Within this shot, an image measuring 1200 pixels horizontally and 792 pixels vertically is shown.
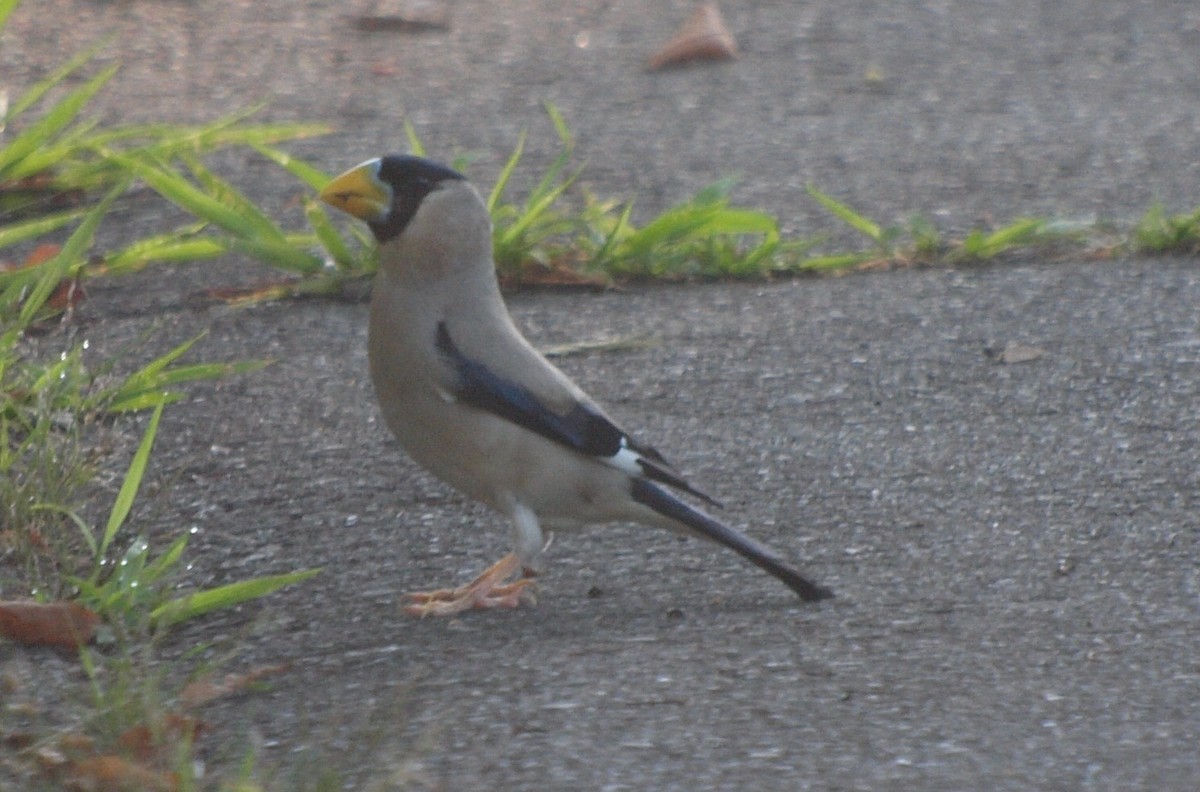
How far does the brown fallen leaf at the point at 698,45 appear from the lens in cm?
704

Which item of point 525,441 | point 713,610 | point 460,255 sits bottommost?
point 713,610

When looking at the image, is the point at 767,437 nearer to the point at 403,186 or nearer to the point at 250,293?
the point at 403,186

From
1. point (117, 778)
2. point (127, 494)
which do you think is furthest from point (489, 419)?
point (117, 778)

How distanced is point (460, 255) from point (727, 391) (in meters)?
1.07

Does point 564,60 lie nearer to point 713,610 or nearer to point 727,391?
point 727,391

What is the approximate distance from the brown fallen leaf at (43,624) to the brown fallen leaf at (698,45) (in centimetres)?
429

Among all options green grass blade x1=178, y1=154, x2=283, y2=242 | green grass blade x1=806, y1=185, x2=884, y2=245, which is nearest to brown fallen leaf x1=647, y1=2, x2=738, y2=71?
green grass blade x1=806, y1=185, x2=884, y2=245

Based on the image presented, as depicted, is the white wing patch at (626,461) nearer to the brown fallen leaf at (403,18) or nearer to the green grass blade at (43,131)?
the green grass blade at (43,131)

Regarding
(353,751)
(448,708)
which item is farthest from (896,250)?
(353,751)

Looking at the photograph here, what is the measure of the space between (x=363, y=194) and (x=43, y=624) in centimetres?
108

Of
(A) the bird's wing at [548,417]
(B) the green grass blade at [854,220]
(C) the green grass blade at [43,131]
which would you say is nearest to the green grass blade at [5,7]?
(C) the green grass blade at [43,131]

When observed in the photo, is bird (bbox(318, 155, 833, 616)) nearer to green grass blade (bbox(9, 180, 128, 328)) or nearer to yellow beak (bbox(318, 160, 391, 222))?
yellow beak (bbox(318, 160, 391, 222))

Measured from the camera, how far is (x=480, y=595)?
11.4ft

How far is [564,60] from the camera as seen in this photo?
7.05 meters
